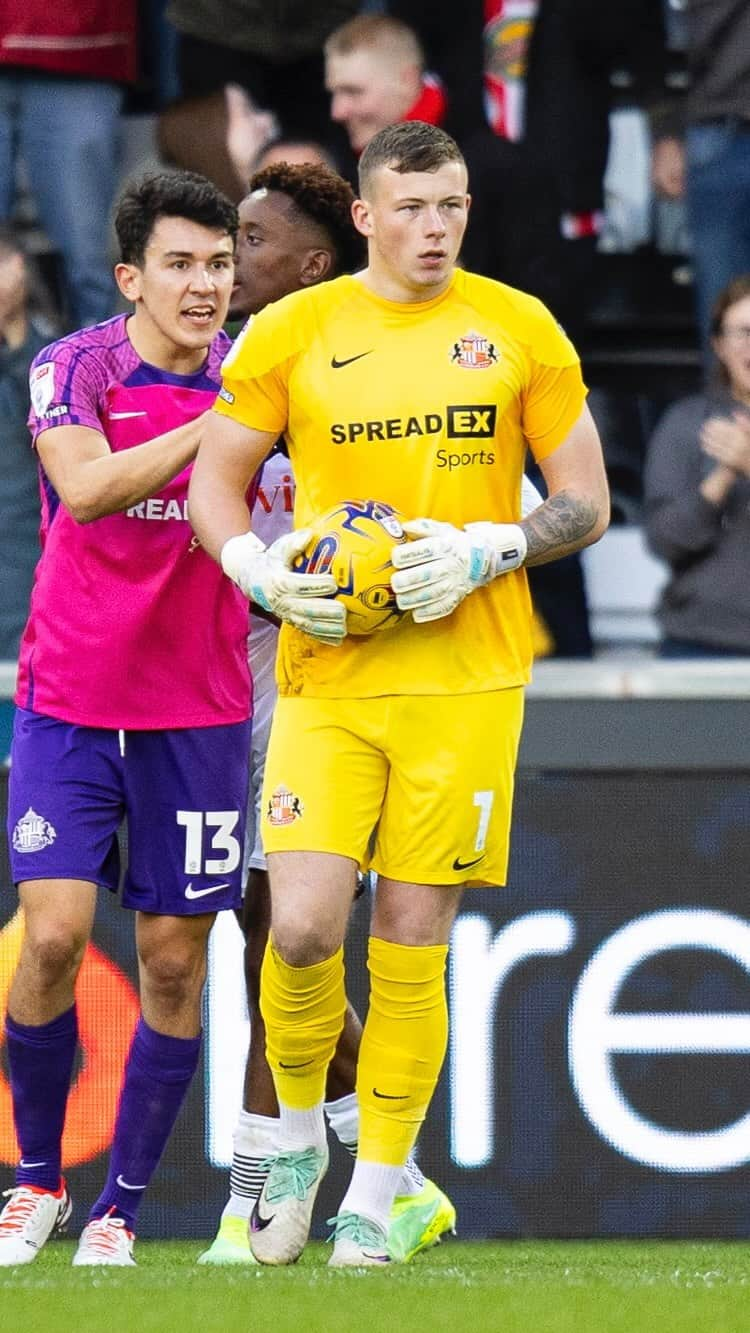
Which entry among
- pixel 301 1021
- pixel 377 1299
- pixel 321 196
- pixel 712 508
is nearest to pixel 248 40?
pixel 712 508

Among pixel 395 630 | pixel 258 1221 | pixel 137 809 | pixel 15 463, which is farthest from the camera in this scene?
pixel 15 463

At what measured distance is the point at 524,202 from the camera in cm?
697

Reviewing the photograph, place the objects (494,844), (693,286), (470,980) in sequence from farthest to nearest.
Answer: (693,286), (470,980), (494,844)

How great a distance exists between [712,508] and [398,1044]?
252 cm

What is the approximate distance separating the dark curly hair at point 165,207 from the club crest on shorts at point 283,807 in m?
1.13

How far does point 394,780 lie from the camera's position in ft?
14.4

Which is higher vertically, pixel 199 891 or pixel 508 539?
pixel 508 539

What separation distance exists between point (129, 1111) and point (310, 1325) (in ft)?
3.59

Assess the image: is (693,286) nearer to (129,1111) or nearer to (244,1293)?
(129,1111)

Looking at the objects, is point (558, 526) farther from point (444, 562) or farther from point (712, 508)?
point (712, 508)

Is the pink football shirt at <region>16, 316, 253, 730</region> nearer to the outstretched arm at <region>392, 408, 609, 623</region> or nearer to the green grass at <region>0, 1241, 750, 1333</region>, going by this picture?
the outstretched arm at <region>392, 408, 609, 623</region>

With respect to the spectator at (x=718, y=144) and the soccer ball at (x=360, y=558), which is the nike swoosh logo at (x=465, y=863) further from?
the spectator at (x=718, y=144)

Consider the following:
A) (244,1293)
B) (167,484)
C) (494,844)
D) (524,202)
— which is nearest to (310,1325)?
(244,1293)

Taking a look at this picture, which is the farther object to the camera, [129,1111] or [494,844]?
[129,1111]
